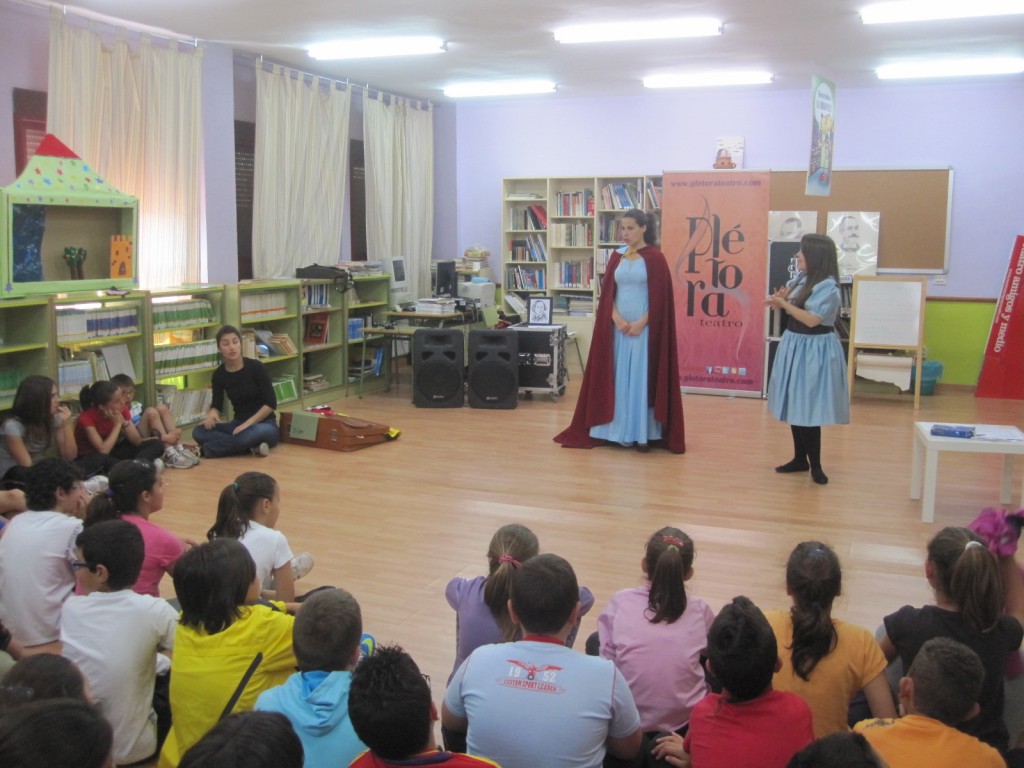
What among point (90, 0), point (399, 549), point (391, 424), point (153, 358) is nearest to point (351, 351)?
point (391, 424)

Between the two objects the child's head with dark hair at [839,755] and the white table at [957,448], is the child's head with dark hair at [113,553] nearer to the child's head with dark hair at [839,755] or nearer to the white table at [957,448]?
the child's head with dark hair at [839,755]

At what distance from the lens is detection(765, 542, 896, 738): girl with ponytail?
2.31 m

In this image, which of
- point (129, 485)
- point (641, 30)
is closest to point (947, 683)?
point (129, 485)

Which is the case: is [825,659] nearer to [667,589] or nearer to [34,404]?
[667,589]

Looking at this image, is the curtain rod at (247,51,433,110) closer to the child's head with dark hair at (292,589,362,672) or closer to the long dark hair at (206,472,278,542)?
the long dark hair at (206,472,278,542)

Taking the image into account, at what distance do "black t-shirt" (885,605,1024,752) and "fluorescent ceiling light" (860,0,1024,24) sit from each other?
472cm

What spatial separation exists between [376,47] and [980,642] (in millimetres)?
6562

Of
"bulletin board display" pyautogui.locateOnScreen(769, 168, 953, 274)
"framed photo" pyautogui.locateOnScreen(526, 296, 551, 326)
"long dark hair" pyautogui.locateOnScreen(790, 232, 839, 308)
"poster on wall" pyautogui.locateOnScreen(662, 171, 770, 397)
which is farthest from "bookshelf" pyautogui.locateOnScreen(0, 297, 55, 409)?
"bulletin board display" pyautogui.locateOnScreen(769, 168, 953, 274)

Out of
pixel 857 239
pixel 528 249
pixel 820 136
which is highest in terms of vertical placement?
pixel 820 136

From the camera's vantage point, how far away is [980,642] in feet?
7.86

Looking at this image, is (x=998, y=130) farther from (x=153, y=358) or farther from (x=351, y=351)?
(x=153, y=358)

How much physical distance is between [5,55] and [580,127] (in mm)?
6129

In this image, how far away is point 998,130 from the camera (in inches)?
367

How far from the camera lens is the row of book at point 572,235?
34.8 feet
